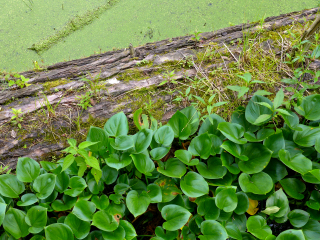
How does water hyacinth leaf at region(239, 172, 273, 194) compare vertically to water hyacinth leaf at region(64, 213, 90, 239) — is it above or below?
below

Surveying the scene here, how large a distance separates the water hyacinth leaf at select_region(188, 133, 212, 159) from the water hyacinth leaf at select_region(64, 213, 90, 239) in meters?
0.60

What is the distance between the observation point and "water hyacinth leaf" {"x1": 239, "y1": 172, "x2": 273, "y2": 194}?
0.92 meters

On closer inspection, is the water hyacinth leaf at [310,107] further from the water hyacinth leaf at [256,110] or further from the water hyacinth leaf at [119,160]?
the water hyacinth leaf at [119,160]

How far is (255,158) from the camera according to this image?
102 cm

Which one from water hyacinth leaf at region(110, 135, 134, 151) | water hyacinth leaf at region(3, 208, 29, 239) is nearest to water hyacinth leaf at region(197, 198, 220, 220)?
water hyacinth leaf at region(110, 135, 134, 151)

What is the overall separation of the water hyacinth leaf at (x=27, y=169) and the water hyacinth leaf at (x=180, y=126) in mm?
720

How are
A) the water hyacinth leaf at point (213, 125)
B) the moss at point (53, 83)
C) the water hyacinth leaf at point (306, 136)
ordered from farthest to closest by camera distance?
the moss at point (53, 83) → the water hyacinth leaf at point (213, 125) → the water hyacinth leaf at point (306, 136)

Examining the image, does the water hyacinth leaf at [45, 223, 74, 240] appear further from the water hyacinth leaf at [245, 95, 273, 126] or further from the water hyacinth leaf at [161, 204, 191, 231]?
the water hyacinth leaf at [245, 95, 273, 126]

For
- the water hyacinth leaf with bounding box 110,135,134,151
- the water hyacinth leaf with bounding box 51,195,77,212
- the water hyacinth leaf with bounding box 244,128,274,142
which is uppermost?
the water hyacinth leaf with bounding box 110,135,134,151

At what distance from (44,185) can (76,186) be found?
0.15 metres

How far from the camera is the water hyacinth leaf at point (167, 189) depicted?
37.9 inches

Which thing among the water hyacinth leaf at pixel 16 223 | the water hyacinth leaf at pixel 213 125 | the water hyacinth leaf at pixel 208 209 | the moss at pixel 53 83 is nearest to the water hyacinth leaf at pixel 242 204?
the water hyacinth leaf at pixel 208 209

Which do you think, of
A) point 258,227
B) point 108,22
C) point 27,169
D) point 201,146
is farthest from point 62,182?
point 108,22

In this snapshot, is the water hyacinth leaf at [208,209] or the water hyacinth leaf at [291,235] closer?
the water hyacinth leaf at [291,235]
